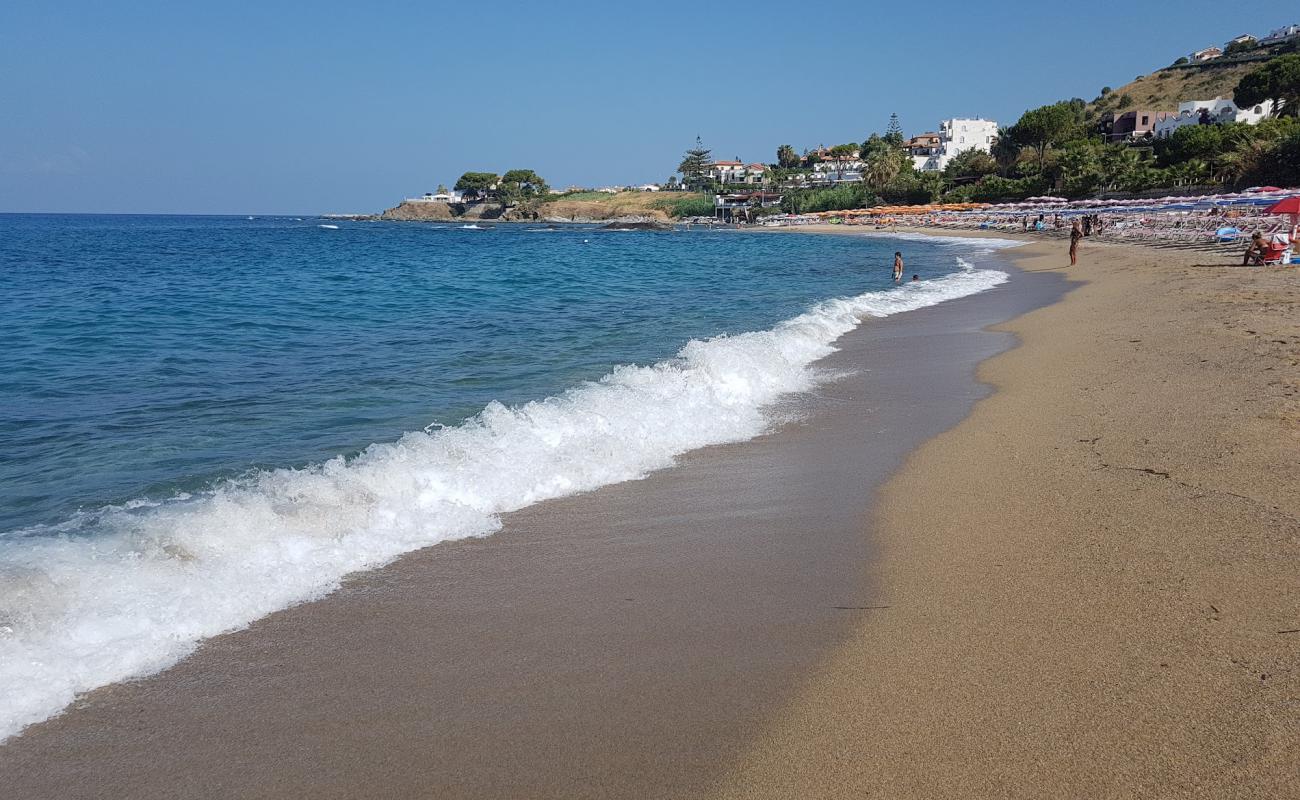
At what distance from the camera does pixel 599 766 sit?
2.84 m

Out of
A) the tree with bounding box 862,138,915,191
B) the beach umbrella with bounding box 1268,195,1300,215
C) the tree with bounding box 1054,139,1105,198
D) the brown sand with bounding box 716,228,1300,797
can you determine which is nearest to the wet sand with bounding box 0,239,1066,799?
the brown sand with bounding box 716,228,1300,797

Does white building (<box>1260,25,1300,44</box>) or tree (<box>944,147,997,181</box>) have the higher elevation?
white building (<box>1260,25,1300,44</box>)

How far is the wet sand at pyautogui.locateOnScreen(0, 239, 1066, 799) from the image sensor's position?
2838mm

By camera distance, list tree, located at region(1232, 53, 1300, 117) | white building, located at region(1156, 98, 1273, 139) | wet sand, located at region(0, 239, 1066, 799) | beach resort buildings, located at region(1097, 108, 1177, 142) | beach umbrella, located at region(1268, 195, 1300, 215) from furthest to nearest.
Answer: beach resort buildings, located at region(1097, 108, 1177, 142)
white building, located at region(1156, 98, 1273, 139)
tree, located at region(1232, 53, 1300, 117)
beach umbrella, located at region(1268, 195, 1300, 215)
wet sand, located at region(0, 239, 1066, 799)

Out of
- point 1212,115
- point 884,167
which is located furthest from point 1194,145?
point 884,167

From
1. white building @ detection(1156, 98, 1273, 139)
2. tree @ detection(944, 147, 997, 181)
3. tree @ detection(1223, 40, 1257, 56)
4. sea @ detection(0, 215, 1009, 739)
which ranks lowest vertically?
sea @ detection(0, 215, 1009, 739)

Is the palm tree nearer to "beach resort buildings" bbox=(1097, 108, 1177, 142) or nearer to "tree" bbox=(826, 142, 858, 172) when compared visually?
"beach resort buildings" bbox=(1097, 108, 1177, 142)

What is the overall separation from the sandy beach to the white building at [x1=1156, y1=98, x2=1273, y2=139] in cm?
9214

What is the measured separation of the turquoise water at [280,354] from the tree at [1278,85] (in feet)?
231

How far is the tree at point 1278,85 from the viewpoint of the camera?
73.6 metres

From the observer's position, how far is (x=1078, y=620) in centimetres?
371

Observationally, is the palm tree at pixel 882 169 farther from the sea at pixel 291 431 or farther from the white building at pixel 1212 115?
the sea at pixel 291 431

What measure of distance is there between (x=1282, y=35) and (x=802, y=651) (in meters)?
163

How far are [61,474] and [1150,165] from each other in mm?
79992
